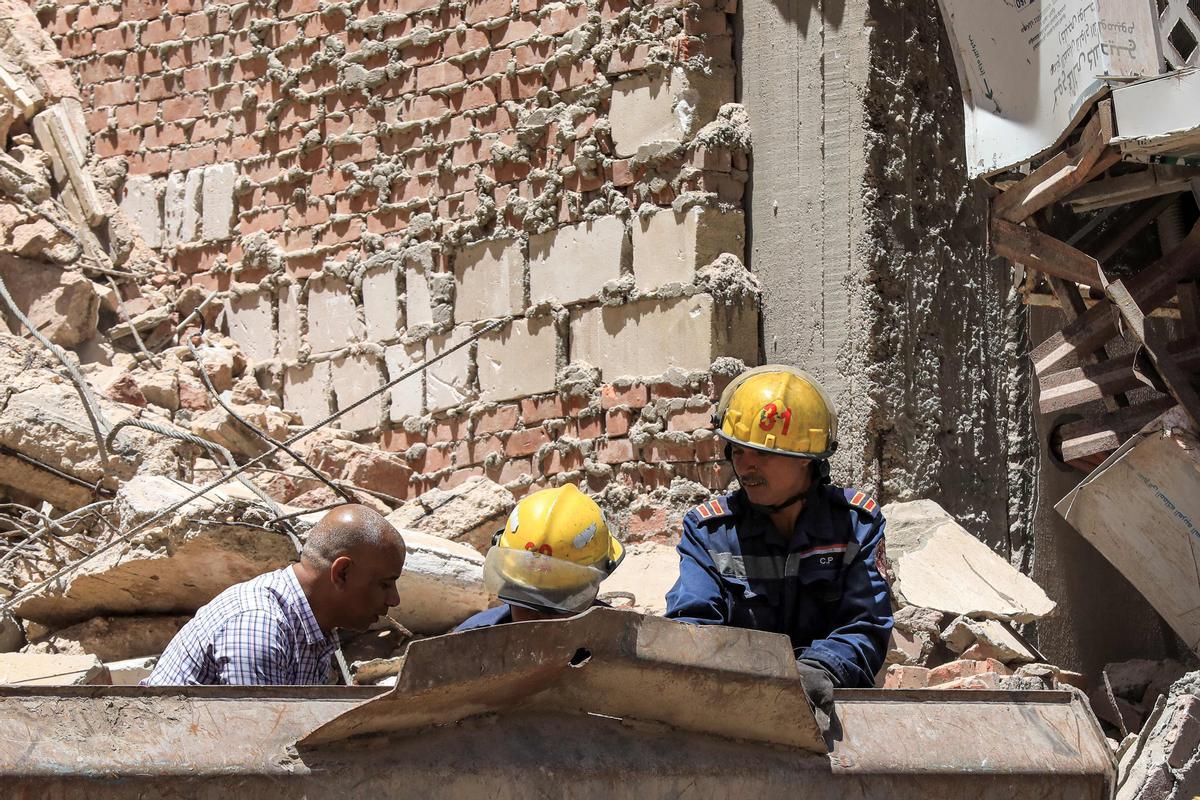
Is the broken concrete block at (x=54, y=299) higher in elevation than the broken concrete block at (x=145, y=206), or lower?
lower

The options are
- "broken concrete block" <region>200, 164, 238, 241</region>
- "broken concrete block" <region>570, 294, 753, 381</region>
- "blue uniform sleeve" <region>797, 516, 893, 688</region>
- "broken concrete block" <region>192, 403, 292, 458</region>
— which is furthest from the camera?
"broken concrete block" <region>200, 164, 238, 241</region>

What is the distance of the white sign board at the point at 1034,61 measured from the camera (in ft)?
18.7

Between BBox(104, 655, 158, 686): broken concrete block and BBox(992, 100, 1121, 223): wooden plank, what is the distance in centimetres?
407

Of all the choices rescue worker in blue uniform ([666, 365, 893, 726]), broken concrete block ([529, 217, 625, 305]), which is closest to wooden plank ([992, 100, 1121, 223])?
broken concrete block ([529, 217, 625, 305])

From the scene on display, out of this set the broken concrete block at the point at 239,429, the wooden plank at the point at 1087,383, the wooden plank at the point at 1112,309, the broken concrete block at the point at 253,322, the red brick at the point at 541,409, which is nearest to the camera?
the wooden plank at the point at 1112,309

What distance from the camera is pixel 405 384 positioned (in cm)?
780

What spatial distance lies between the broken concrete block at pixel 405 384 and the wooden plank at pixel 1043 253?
3007 mm

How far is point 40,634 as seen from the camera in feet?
20.0

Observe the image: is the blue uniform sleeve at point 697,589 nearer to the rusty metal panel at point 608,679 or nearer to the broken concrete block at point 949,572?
the rusty metal panel at point 608,679

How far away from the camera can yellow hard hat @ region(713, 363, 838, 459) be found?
409 centimetres

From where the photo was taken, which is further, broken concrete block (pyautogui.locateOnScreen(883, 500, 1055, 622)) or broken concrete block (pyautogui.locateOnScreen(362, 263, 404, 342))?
broken concrete block (pyautogui.locateOnScreen(362, 263, 404, 342))

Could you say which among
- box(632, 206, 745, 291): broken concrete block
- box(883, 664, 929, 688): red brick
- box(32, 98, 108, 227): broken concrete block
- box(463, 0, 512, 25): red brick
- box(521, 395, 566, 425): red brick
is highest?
box(463, 0, 512, 25): red brick

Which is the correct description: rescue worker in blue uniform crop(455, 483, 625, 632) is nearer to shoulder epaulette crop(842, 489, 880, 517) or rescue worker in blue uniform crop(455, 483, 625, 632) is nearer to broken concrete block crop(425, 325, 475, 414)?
shoulder epaulette crop(842, 489, 880, 517)

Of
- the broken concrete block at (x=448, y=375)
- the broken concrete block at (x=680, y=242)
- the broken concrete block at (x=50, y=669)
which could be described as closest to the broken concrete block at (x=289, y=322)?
the broken concrete block at (x=448, y=375)
